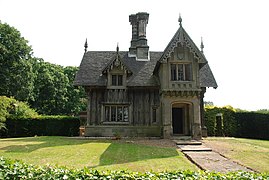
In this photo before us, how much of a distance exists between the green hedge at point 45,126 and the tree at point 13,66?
9434mm

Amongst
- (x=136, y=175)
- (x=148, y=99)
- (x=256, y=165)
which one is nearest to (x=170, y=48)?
(x=148, y=99)

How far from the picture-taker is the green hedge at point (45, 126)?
1022 inches

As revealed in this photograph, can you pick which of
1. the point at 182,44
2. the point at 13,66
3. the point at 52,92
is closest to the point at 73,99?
the point at 52,92

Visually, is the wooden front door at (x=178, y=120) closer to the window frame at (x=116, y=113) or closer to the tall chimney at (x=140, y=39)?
the window frame at (x=116, y=113)

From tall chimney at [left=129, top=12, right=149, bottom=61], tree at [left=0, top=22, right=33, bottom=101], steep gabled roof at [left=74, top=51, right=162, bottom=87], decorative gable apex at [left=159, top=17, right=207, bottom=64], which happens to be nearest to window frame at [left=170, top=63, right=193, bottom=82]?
decorative gable apex at [left=159, top=17, right=207, bottom=64]

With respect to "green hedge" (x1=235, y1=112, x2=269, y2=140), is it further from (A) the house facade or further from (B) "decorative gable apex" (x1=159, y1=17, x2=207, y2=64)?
(B) "decorative gable apex" (x1=159, y1=17, x2=207, y2=64)

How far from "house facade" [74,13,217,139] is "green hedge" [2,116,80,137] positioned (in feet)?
16.2

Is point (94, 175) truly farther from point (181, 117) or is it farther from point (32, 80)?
point (32, 80)

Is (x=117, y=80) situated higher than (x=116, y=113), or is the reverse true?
(x=117, y=80)

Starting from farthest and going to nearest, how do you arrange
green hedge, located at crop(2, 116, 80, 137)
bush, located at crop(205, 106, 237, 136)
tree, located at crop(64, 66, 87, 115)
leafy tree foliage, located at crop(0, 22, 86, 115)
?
1. tree, located at crop(64, 66, 87, 115)
2. leafy tree foliage, located at crop(0, 22, 86, 115)
3. bush, located at crop(205, 106, 237, 136)
4. green hedge, located at crop(2, 116, 80, 137)

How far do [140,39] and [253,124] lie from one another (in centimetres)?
1694

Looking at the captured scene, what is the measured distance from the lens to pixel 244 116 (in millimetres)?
28281

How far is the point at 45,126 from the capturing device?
86.9ft

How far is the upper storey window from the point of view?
21016 mm
